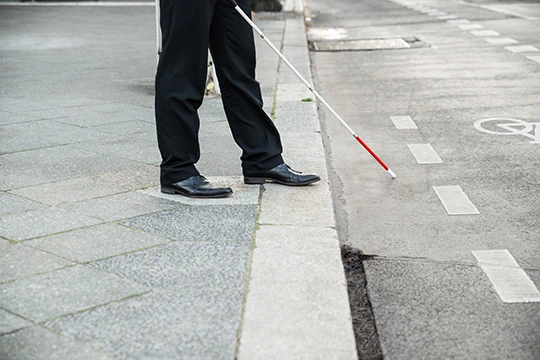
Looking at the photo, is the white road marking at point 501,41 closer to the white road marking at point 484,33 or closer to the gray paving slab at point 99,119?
the white road marking at point 484,33

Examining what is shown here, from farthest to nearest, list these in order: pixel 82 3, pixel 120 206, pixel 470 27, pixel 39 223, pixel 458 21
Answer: pixel 82 3
pixel 458 21
pixel 470 27
pixel 120 206
pixel 39 223

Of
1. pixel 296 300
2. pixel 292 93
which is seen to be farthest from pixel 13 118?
pixel 296 300

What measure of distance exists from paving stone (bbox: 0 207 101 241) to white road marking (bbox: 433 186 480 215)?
73.3 inches

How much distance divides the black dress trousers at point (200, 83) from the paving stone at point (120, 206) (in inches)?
7.3

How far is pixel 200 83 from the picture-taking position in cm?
421

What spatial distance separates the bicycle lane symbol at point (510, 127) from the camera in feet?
20.2

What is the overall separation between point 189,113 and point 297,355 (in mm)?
1990

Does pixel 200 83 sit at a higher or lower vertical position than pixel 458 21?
higher

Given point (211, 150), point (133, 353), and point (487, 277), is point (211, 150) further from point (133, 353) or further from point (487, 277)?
point (133, 353)

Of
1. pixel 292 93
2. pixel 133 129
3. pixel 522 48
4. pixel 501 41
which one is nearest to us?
pixel 133 129

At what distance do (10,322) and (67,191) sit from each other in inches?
66.0

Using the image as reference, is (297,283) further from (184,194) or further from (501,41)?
(501,41)

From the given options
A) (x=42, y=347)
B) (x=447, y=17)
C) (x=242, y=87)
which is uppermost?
(x=242, y=87)

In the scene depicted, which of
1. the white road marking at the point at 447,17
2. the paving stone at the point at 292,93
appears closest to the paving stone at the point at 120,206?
the paving stone at the point at 292,93
